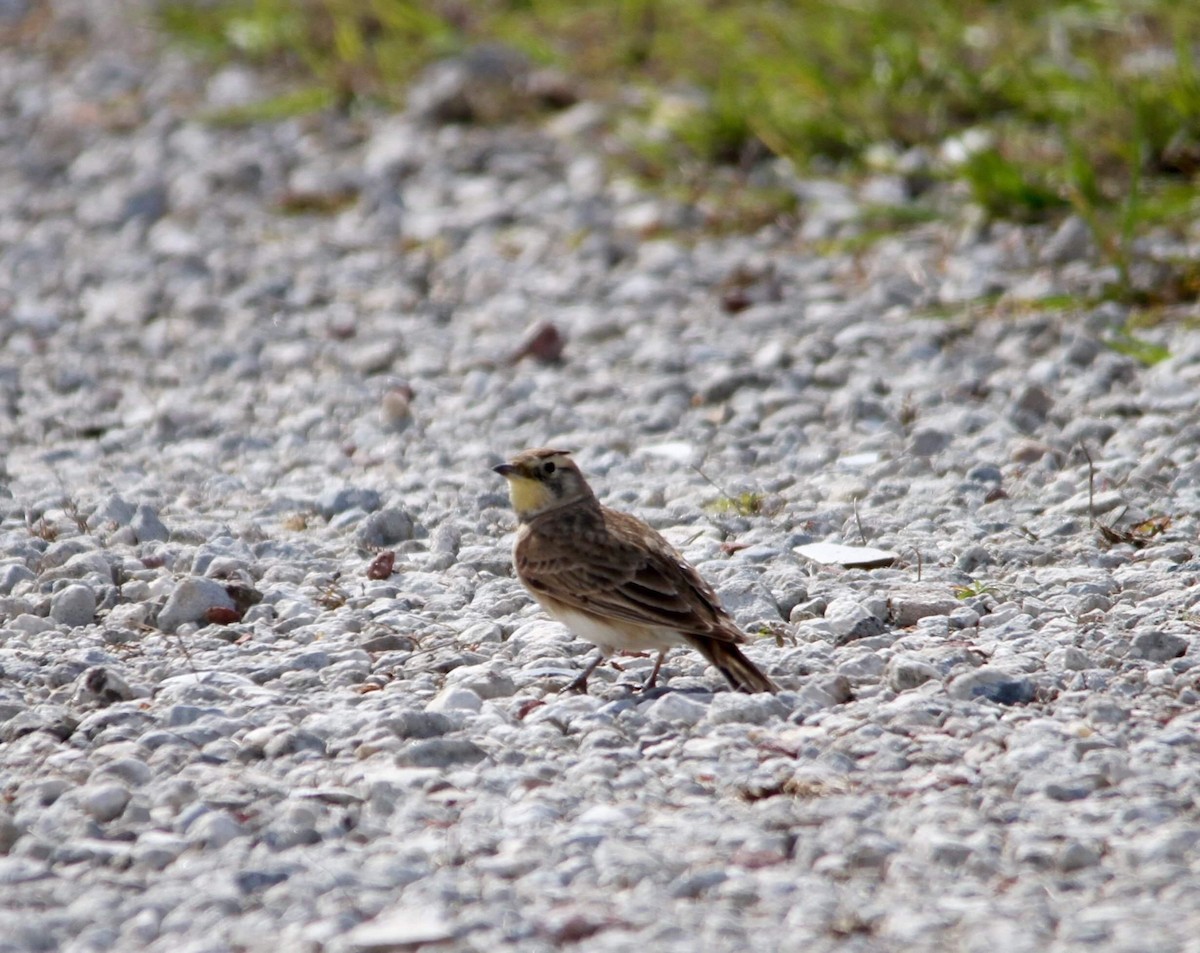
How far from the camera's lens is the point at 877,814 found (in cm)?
465

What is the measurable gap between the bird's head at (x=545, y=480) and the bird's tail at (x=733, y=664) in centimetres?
116

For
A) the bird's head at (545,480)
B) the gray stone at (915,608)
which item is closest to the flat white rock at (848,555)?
the gray stone at (915,608)

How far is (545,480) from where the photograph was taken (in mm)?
6832

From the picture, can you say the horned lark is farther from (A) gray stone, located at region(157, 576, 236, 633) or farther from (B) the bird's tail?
(A) gray stone, located at region(157, 576, 236, 633)

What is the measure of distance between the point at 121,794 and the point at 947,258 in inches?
262

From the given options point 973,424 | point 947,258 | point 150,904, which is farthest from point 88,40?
point 150,904

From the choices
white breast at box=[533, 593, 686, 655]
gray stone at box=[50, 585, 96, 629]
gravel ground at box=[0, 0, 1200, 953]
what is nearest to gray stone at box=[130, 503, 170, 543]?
gravel ground at box=[0, 0, 1200, 953]

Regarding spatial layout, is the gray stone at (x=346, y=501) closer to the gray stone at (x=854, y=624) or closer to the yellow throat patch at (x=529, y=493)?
the yellow throat patch at (x=529, y=493)

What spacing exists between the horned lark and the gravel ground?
0.17 m

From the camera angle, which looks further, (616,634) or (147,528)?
(147,528)

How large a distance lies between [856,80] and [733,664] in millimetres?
7411

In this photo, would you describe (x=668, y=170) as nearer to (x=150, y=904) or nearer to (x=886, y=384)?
(x=886, y=384)

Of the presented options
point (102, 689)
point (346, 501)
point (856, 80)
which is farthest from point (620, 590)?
point (856, 80)

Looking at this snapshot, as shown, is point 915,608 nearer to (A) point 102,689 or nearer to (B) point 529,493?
(B) point 529,493
